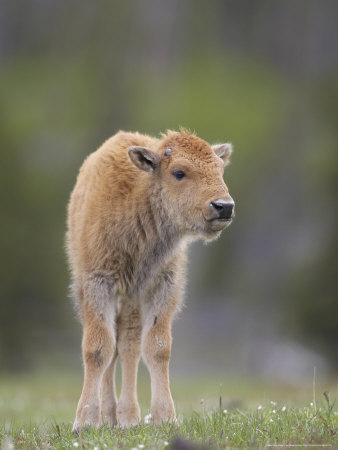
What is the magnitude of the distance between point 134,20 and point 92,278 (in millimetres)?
39209

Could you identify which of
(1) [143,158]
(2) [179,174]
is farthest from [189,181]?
(1) [143,158]

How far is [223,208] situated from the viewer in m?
8.92

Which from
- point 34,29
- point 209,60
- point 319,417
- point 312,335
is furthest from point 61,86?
point 319,417

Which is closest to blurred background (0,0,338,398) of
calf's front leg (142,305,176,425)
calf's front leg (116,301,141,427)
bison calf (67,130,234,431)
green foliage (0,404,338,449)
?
calf's front leg (116,301,141,427)

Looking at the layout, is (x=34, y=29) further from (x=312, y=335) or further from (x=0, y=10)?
(x=312, y=335)

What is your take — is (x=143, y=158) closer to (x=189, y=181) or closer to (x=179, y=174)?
(x=179, y=174)

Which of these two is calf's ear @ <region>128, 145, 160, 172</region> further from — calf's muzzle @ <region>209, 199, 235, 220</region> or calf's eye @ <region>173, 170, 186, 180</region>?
calf's muzzle @ <region>209, 199, 235, 220</region>

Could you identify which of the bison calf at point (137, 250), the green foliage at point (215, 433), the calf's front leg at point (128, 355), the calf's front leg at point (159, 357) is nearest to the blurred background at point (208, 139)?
the calf's front leg at point (128, 355)

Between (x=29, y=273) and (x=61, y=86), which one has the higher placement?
(x=61, y=86)

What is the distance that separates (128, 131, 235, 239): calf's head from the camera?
910 cm

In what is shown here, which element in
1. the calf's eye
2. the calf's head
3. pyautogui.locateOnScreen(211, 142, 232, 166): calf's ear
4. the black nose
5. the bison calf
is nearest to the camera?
the black nose

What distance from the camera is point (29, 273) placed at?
33594 mm

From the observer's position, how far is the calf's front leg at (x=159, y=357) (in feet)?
29.9

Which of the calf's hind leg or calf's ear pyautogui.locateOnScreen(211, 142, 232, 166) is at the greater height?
calf's ear pyautogui.locateOnScreen(211, 142, 232, 166)
